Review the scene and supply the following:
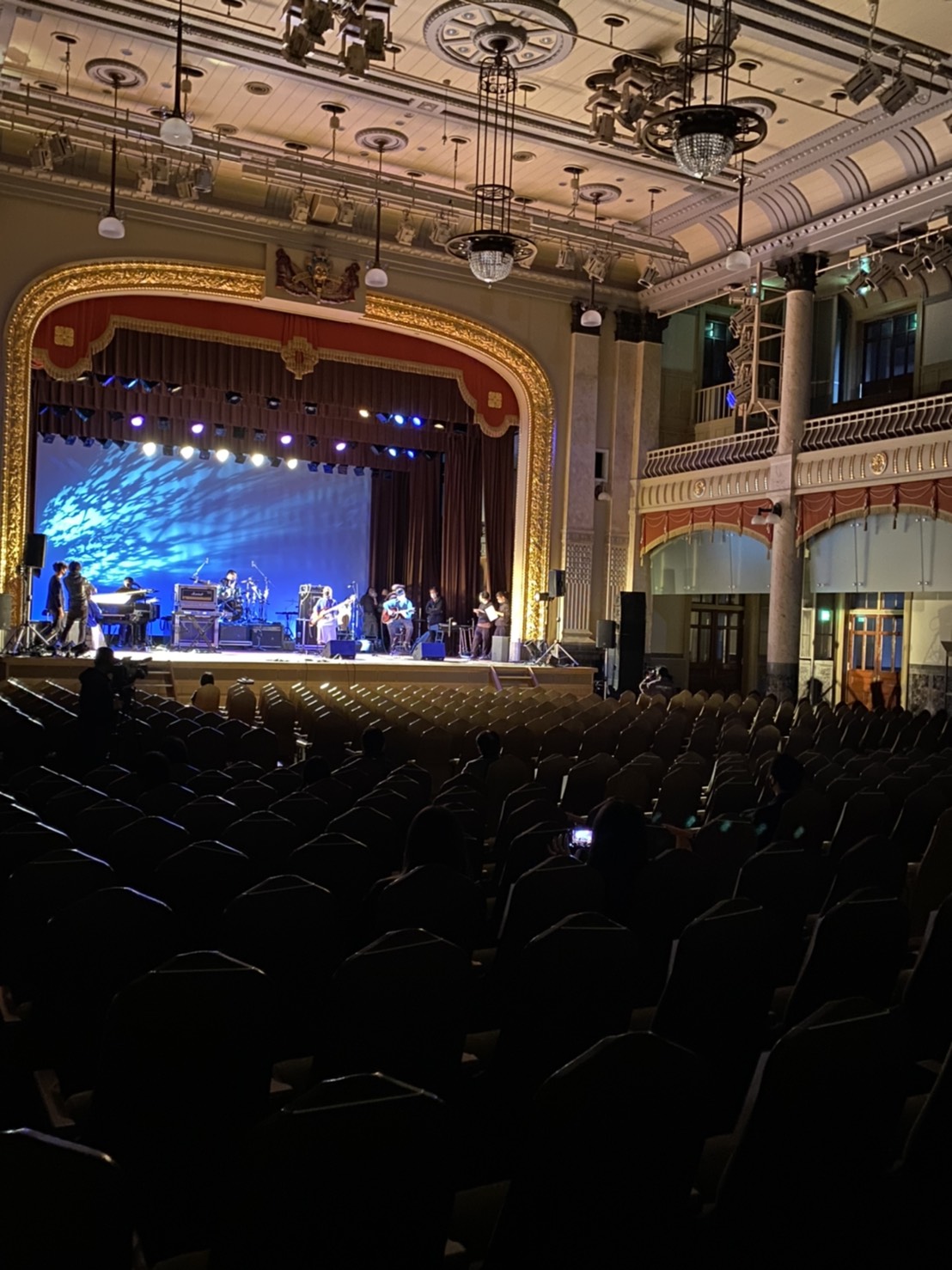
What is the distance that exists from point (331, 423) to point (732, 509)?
7078mm

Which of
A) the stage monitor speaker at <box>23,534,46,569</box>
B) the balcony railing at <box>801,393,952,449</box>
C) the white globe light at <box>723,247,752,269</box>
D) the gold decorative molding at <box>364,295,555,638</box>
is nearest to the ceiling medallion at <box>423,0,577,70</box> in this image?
the white globe light at <box>723,247,752,269</box>

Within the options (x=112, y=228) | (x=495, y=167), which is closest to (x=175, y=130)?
(x=112, y=228)

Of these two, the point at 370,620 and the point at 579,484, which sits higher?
the point at 579,484

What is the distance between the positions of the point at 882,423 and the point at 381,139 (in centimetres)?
773

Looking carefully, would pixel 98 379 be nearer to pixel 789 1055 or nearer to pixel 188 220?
pixel 188 220

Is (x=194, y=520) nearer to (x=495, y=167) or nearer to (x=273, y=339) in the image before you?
(x=273, y=339)

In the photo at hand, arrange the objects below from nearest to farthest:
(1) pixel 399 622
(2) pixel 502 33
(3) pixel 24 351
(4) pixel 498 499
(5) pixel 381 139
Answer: (2) pixel 502 33 → (5) pixel 381 139 → (3) pixel 24 351 → (1) pixel 399 622 → (4) pixel 498 499

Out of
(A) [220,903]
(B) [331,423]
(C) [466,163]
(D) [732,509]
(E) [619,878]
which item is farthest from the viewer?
(B) [331,423]

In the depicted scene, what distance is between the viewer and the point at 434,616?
65.7 feet

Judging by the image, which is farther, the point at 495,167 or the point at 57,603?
the point at 57,603

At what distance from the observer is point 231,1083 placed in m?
2.08

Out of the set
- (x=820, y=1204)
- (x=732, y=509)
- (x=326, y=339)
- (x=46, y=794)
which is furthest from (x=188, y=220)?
(x=820, y=1204)

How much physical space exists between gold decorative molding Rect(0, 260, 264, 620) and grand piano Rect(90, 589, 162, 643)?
198 centimetres

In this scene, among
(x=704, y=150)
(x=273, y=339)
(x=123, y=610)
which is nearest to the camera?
(x=704, y=150)
